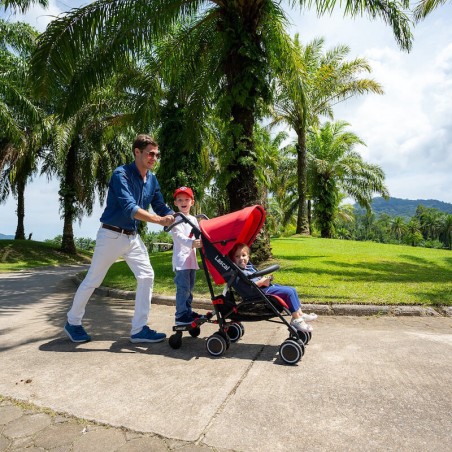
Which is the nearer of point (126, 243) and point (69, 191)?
point (126, 243)

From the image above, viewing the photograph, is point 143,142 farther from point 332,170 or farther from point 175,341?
point 332,170

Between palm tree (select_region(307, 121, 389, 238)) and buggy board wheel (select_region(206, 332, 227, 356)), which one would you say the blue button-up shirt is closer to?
buggy board wheel (select_region(206, 332, 227, 356))

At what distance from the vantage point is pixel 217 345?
12.4ft

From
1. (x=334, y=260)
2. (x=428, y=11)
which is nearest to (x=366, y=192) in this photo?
(x=428, y=11)

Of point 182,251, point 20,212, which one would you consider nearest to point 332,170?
point 20,212

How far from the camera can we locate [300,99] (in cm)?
968

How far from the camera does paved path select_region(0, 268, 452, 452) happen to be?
7.63ft

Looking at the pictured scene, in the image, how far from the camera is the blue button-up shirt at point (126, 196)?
395 centimetres

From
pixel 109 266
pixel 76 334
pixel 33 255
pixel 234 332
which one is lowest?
pixel 33 255

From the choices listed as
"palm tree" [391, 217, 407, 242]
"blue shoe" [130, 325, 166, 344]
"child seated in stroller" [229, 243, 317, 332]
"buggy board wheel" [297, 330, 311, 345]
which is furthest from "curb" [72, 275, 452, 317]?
"palm tree" [391, 217, 407, 242]

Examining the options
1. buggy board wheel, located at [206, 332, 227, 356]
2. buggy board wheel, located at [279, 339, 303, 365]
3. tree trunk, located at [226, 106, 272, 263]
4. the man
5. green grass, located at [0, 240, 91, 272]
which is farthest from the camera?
green grass, located at [0, 240, 91, 272]

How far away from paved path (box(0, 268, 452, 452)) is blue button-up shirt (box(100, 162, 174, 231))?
134cm

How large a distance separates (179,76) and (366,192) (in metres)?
21.7

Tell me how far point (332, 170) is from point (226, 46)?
20234 mm
